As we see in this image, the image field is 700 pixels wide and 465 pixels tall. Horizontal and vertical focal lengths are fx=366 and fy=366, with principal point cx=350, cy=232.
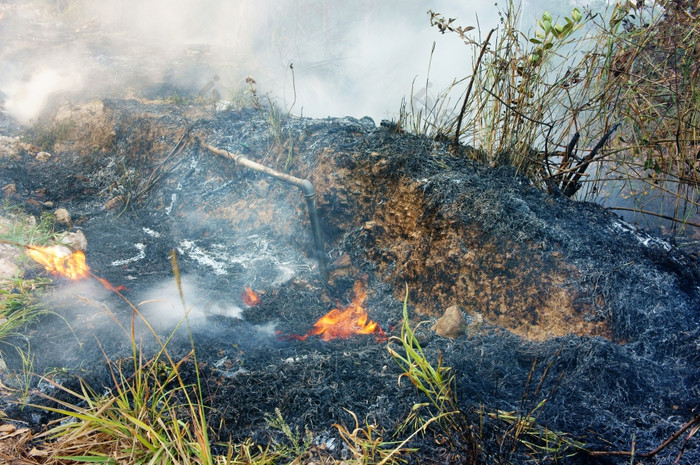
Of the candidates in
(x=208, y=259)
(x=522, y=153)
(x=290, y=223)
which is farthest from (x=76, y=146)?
(x=522, y=153)

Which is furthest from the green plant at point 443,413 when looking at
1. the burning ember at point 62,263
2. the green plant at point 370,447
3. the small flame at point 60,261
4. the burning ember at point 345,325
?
the small flame at point 60,261

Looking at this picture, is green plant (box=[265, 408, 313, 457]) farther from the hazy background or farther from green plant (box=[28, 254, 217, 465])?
the hazy background

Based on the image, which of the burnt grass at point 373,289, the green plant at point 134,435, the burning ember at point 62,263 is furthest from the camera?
the burning ember at point 62,263

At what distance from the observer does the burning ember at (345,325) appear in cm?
304

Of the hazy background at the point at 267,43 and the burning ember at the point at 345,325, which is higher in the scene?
the hazy background at the point at 267,43

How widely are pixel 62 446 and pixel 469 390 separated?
2.19m

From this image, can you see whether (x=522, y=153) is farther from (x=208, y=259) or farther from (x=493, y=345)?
(x=208, y=259)

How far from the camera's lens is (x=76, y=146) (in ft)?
19.9

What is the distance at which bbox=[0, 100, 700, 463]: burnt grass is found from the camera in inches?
82.2

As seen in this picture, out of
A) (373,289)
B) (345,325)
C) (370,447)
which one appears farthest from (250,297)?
(370,447)

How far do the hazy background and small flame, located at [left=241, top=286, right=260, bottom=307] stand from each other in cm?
680

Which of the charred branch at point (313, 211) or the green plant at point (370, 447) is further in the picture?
the charred branch at point (313, 211)

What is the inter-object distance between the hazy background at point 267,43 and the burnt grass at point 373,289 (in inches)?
205

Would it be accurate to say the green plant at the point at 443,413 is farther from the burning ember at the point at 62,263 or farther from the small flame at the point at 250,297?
the burning ember at the point at 62,263
